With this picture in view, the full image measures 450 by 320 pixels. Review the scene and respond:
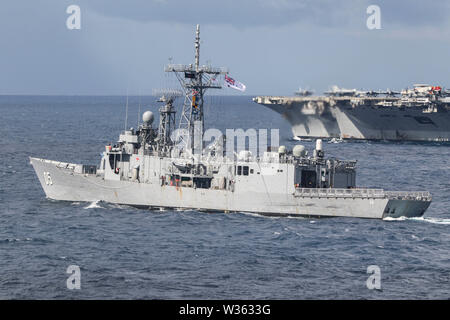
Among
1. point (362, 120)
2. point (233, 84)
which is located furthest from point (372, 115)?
point (233, 84)

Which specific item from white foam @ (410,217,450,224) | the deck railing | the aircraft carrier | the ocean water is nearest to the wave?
white foam @ (410,217,450,224)

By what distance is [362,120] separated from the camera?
327ft

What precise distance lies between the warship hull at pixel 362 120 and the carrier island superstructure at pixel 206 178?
179 feet

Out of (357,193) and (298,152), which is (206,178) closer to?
(298,152)

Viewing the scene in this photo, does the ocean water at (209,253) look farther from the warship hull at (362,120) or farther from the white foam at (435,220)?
the warship hull at (362,120)

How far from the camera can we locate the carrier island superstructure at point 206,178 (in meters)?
41.5

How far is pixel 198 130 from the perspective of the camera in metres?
46.1

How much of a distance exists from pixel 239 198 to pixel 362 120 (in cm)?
5982

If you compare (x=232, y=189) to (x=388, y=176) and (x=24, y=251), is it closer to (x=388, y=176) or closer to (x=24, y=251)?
(x=24, y=251)

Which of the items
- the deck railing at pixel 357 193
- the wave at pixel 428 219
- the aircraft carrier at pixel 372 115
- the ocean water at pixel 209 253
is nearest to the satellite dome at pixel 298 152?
the deck railing at pixel 357 193

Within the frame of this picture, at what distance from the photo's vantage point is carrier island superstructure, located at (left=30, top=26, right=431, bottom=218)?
41531 mm
